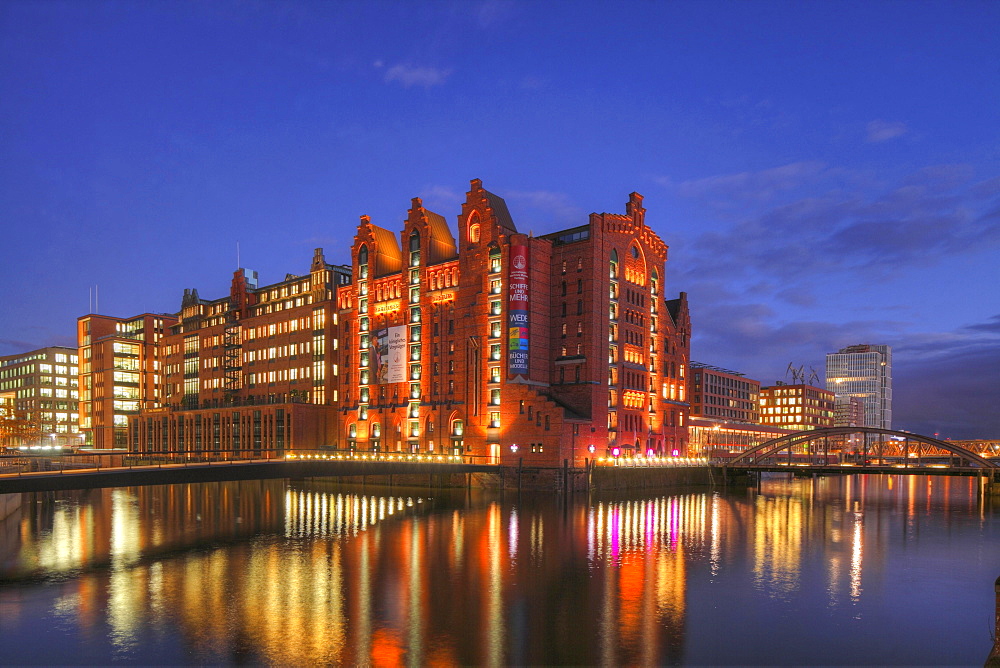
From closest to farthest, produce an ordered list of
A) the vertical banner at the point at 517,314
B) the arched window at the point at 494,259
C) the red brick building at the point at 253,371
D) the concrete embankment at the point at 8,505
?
the concrete embankment at the point at 8,505 < the vertical banner at the point at 517,314 < the arched window at the point at 494,259 < the red brick building at the point at 253,371

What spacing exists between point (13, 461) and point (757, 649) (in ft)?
179

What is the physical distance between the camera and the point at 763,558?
51.3m

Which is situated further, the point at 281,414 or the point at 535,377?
the point at 281,414

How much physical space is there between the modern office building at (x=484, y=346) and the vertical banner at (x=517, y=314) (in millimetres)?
213

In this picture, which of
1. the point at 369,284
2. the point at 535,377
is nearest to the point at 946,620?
the point at 535,377

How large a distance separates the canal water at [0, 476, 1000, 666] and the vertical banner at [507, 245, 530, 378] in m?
36.7

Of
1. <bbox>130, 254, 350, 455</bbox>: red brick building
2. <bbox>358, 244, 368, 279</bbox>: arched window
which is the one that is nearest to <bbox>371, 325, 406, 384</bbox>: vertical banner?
<bbox>358, 244, 368, 279</bbox>: arched window

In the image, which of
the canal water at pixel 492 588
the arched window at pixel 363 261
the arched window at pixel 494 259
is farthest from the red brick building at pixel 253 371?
the canal water at pixel 492 588

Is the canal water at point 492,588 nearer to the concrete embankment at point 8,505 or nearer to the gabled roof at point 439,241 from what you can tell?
the concrete embankment at point 8,505

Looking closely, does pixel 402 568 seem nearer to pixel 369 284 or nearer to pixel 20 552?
pixel 20 552

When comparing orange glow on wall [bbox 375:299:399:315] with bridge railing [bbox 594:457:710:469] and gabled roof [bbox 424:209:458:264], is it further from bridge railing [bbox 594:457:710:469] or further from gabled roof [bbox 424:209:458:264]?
bridge railing [bbox 594:457:710:469]

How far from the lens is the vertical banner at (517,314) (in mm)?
112938

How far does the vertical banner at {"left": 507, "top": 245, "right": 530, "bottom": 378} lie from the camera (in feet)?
371

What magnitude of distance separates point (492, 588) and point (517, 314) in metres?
75.1
